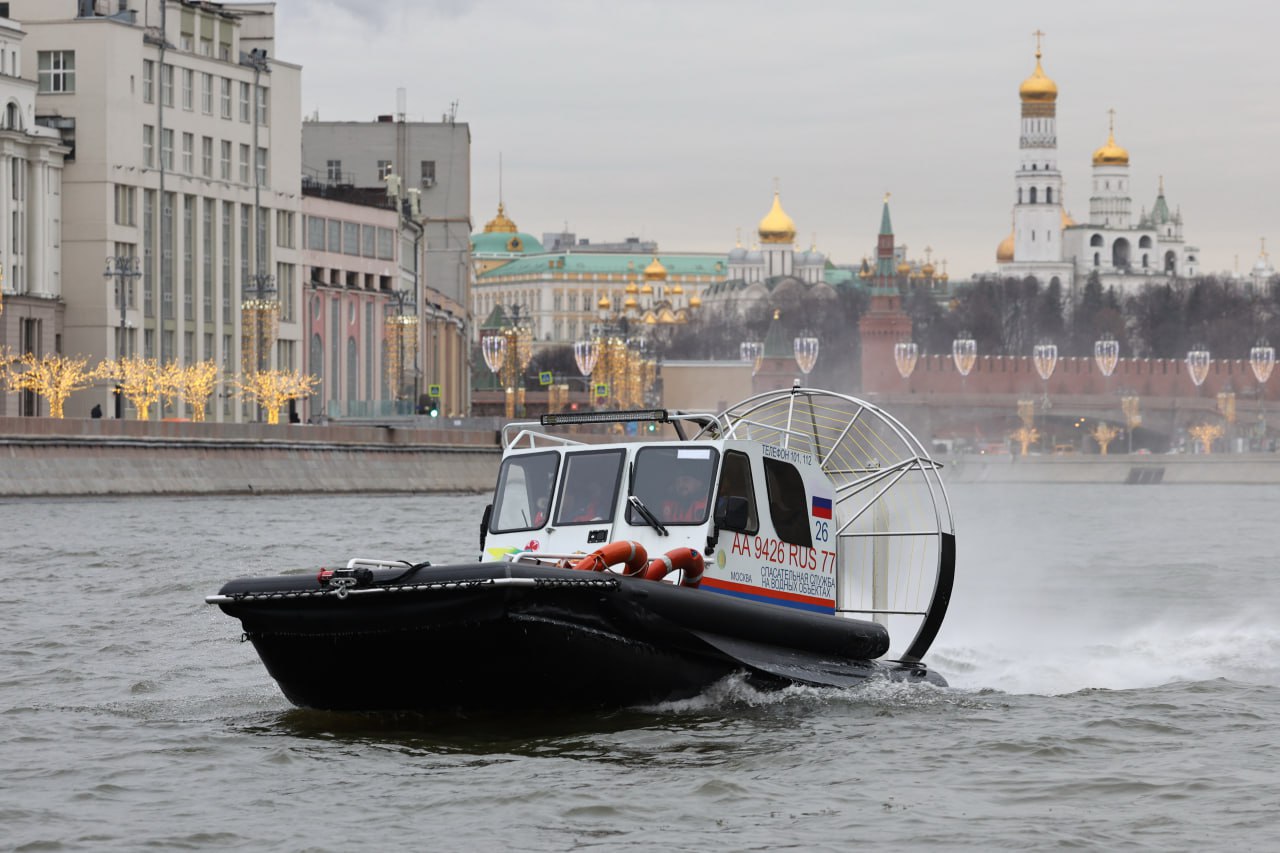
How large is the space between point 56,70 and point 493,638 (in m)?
73.4

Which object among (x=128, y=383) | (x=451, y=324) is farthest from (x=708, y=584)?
(x=451, y=324)

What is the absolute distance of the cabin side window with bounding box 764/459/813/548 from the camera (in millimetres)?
18812

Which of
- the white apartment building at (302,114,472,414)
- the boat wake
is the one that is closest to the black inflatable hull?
the boat wake

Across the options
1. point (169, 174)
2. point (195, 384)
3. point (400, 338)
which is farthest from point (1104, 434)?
point (195, 384)

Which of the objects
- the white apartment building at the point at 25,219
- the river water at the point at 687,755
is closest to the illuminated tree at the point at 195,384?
the white apartment building at the point at 25,219

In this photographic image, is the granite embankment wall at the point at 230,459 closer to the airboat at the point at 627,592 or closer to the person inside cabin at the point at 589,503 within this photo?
the airboat at the point at 627,592

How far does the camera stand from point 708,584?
703 inches

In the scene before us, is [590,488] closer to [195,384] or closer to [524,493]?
[524,493]

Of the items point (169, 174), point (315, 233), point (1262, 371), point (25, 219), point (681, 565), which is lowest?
point (681, 565)

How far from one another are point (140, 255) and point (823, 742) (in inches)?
2839

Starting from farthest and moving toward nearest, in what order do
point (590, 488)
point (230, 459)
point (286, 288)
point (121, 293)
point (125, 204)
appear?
point (286, 288) < point (125, 204) < point (121, 293) < point (230, 459) < point (590, 488)

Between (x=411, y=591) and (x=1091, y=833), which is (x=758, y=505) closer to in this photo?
(x=411, y=591)

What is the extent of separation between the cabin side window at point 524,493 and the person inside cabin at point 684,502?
96 cm

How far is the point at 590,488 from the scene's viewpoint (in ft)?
59.4
